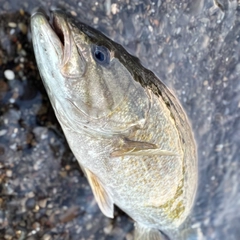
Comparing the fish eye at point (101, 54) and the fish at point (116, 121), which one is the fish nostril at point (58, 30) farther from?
the fish eye at point (101, 54)

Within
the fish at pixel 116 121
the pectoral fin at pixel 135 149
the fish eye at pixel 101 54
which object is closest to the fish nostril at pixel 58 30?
the fish at pixel 116 121

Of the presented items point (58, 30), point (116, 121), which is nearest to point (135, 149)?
point (116, 121)

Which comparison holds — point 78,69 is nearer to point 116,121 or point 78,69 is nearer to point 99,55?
point 99,55

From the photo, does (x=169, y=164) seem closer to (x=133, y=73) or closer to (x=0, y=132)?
(x=133, y=73)

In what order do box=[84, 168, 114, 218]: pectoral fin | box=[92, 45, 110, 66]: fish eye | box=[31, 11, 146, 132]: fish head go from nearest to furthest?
box=[31, 11, 146, 132]: fish head
box=[92, 45, 110, 66]: fish eye
box=[84, 168, 114, 218]: pectoral fin

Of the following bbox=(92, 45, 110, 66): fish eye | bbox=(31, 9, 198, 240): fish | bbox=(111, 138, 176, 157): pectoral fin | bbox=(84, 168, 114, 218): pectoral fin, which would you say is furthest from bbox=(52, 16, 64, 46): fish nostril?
bbox=(84, 168, 114, 218): pectoral fin

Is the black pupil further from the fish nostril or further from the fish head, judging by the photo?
the fish nostril

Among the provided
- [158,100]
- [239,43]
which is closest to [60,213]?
[158,100]
